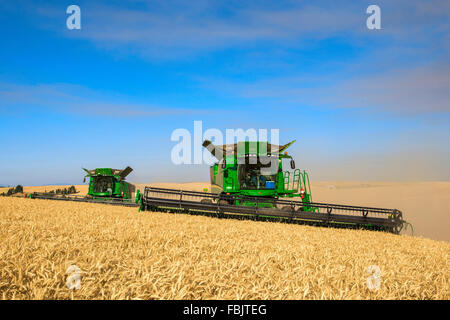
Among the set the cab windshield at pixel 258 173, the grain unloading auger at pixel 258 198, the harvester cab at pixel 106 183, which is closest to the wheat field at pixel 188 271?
the grain unloading auger at pixel 258 198

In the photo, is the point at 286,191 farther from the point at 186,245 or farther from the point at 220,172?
the point at 186,245

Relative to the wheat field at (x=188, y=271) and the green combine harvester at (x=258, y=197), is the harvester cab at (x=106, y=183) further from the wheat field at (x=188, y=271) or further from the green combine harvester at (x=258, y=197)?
the wheat field at (x=188, y=271)

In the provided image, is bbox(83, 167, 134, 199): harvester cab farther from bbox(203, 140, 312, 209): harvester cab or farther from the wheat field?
the wheat field

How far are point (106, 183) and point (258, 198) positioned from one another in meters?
11.2

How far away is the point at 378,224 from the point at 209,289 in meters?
8.78

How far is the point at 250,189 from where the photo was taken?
37.2 feet

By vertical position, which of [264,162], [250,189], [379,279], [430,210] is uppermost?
[264,162]

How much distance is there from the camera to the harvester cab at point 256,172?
11242 mm

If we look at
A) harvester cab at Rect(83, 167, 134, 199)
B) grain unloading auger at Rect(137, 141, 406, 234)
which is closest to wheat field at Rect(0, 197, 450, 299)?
grain unloading auger at Rect(137, 141, 406, 234)

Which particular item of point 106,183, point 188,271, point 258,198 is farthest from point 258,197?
point 106,183

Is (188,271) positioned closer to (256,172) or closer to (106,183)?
(256,172)

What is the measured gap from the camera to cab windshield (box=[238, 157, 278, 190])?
1140 centimetres
